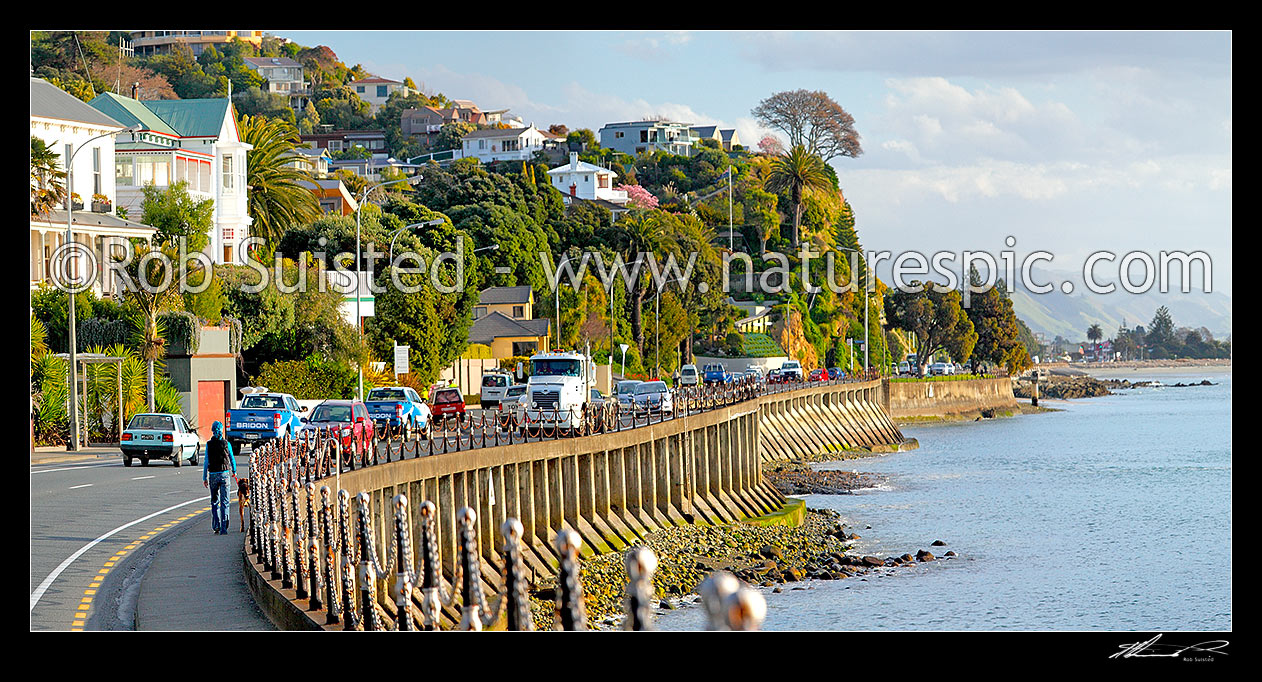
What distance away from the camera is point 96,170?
213ft

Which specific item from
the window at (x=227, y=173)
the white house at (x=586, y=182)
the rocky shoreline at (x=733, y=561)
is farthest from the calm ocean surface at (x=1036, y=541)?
the white house at (x=586, y=182)

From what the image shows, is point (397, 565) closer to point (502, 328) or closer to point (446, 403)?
point (446, 403)

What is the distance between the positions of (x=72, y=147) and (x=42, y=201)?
16008 mm

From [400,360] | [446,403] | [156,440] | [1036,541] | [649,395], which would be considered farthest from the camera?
[649,395]

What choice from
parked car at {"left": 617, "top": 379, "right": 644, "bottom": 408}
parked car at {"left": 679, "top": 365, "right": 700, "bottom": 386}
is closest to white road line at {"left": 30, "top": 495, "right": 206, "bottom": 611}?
parked car at {"left": 617, "top": 379, "right": 644, "bottom": 408}

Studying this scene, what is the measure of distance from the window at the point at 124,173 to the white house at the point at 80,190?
3769mm

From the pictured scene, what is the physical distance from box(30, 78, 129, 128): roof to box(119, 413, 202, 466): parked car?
24.7m

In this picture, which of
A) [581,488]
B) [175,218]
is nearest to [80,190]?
[175,218]

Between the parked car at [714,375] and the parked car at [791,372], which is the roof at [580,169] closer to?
the parked car at [791,372]

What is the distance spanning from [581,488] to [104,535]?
17264 millimetres

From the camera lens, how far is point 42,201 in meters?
48.0

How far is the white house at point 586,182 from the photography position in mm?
176875
